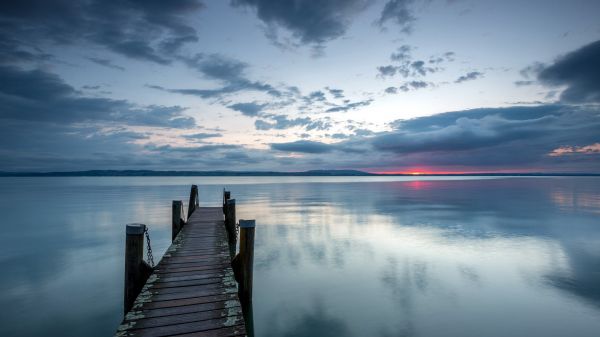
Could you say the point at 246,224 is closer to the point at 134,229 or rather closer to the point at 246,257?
the point at 246,257

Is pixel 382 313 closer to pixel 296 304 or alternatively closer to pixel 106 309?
pixel 296 304

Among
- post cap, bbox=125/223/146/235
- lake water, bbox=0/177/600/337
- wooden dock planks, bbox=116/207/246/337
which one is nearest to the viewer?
wooden dock planks, bbox=116/207/246/337

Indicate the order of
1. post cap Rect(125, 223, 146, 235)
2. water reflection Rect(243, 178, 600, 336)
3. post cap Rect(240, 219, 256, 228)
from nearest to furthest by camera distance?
1. post cap Rect(125, 223, 146, 235)
2. post cap Rect(240, 219, 256, 228)
3. water reflection Rect(243, 178, 600, 336)

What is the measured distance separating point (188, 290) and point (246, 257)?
2.13 metres

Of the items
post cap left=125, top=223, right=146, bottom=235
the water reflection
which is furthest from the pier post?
post cap left=125, top=223, right=146, bottom=235

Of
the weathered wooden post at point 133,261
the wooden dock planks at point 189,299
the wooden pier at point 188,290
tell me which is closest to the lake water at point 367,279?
the wooden pier at point 188,290

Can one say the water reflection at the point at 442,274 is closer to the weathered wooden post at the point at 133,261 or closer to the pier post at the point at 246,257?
the pier post at the point at 246,257

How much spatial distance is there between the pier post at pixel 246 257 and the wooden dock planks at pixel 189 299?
513mm

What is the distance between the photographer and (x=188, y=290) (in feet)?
21.6

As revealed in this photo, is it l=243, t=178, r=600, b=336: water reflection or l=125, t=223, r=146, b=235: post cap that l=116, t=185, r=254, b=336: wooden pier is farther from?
l=243, t=178, r=600, b=336: water reflection

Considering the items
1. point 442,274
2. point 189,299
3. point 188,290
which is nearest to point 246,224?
point 188,290

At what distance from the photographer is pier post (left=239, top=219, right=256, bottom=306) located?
27.6 feet

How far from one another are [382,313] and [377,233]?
11.6 metres

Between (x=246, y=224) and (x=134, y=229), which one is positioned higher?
(x=134, y=229)
